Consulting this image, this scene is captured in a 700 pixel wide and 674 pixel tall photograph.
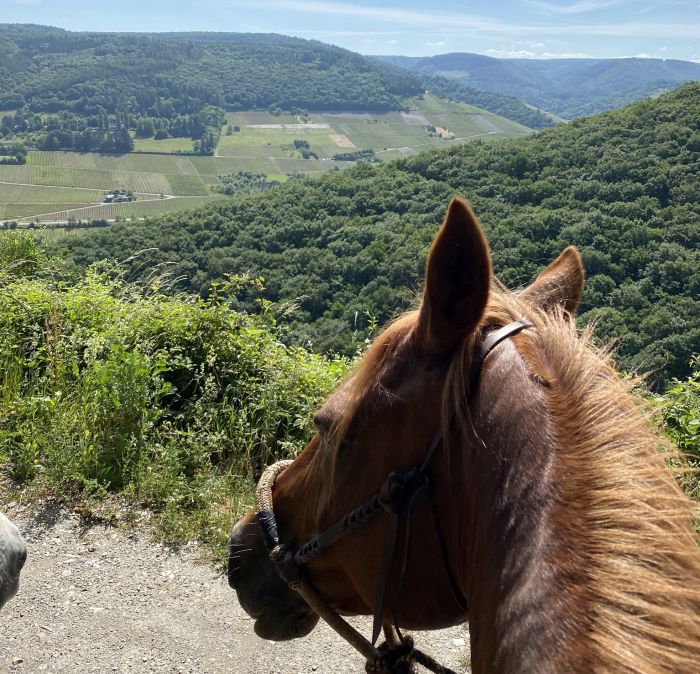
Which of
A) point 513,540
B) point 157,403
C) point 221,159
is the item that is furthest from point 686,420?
point 221,159

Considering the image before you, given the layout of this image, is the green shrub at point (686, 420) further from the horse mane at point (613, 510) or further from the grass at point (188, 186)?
the grass at point (188, 186)

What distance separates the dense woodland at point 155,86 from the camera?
112750 millimetres

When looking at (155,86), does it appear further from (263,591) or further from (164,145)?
(263,591)

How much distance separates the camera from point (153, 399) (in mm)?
4633

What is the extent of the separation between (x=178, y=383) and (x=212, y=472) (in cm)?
111

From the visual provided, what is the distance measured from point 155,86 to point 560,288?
543 feet

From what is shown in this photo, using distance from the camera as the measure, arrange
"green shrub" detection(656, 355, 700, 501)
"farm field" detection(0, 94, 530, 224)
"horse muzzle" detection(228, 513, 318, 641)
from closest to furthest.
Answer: "horse muzzle" detection(228, 513, 318, 641)
"green shrub" detection(656, 355, 700, 501)
"farm field" detection(0, 94, 530, 224)

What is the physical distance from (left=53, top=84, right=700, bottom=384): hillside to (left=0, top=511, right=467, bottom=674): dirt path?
398 centimetres

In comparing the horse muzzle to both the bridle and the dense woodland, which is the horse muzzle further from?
the dense woodland

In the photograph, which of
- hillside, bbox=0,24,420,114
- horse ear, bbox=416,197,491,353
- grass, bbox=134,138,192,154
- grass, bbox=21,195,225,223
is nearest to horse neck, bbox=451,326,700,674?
horse ear, bbox=416,197,491,353

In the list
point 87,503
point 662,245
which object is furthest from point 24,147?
point 87,503

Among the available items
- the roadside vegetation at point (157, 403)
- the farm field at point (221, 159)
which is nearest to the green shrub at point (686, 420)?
the roadside vegetation at point (157, 403)

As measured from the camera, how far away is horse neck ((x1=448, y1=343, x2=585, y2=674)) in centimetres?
96

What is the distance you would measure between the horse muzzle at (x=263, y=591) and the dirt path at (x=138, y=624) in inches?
46.5
